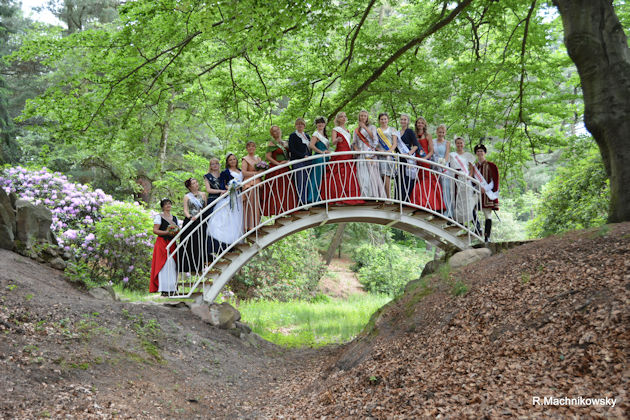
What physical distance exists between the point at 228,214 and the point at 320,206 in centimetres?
153

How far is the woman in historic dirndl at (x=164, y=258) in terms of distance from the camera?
24.6ft

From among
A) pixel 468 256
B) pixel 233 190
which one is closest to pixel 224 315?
pixel 233 190

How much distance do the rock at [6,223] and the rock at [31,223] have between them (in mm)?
132

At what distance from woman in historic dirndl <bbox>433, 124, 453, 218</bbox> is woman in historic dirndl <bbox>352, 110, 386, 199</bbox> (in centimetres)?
111

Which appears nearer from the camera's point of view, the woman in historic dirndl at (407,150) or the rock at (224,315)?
the rock at (224,315)

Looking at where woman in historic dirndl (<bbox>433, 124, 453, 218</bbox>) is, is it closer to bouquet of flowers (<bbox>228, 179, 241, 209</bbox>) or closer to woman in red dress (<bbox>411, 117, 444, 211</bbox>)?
woman in red dress (<bbox>411, 117, 444, 211</bbox>)

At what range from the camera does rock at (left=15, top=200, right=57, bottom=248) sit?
745 cm

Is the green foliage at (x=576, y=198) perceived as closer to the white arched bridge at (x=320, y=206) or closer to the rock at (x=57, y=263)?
the white arched bridge at (x=320, y=206)

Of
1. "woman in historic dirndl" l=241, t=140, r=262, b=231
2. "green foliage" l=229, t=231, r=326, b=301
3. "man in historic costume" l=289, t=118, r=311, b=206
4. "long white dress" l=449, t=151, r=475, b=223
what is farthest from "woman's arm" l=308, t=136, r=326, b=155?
"green foliage" l=229, t=231, r=326, b=301

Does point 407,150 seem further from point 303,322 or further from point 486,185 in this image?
point 303,322

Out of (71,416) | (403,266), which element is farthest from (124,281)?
(403,266)

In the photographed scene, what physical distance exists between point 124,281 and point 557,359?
817 centimetres

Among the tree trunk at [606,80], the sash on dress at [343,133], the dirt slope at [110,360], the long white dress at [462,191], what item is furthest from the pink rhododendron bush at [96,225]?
the tree trunk at [606,80]

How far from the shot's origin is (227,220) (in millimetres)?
7770
